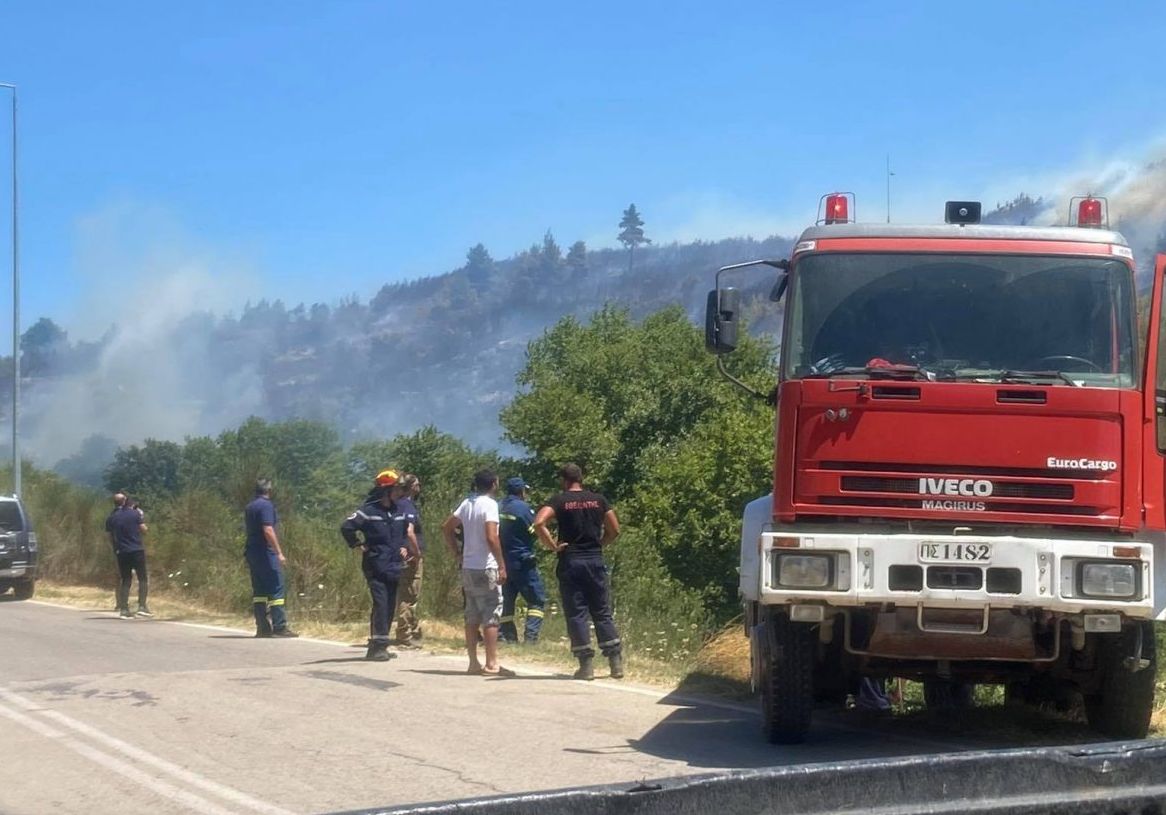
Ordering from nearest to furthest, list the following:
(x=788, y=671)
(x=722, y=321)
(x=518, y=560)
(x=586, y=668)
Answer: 1. (x=788, y=671)
2. (x=722, y=321)
3. (x=586, y=668)
4. (x=518, y=560)

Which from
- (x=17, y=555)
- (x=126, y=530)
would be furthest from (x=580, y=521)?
(x=17, y=555)

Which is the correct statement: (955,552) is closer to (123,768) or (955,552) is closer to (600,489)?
(123,768)

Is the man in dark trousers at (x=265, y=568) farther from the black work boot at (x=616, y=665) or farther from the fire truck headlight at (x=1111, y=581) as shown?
the fire truck headlight at (x=1111, y=581)

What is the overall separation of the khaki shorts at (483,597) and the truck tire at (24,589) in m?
13.5

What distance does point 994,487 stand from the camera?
738cm

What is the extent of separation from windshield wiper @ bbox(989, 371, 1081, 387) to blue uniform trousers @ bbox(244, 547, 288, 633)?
381 inches

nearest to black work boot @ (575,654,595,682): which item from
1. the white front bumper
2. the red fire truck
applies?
the red fire truck

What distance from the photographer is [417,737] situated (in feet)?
27.9

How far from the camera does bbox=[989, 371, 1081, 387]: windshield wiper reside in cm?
746

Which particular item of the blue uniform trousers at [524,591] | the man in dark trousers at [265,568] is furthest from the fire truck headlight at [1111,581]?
the man in dark trousers at [265,568]

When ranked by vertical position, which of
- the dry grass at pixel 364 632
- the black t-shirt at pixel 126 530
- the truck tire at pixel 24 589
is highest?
the black t-shirt at pixel 126 530

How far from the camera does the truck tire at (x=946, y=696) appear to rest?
9.91 meters

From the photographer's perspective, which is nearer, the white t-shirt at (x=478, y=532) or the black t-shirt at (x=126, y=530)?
the white t-shirt at (x=478, y=532)

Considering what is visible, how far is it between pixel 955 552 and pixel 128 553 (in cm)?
1359
